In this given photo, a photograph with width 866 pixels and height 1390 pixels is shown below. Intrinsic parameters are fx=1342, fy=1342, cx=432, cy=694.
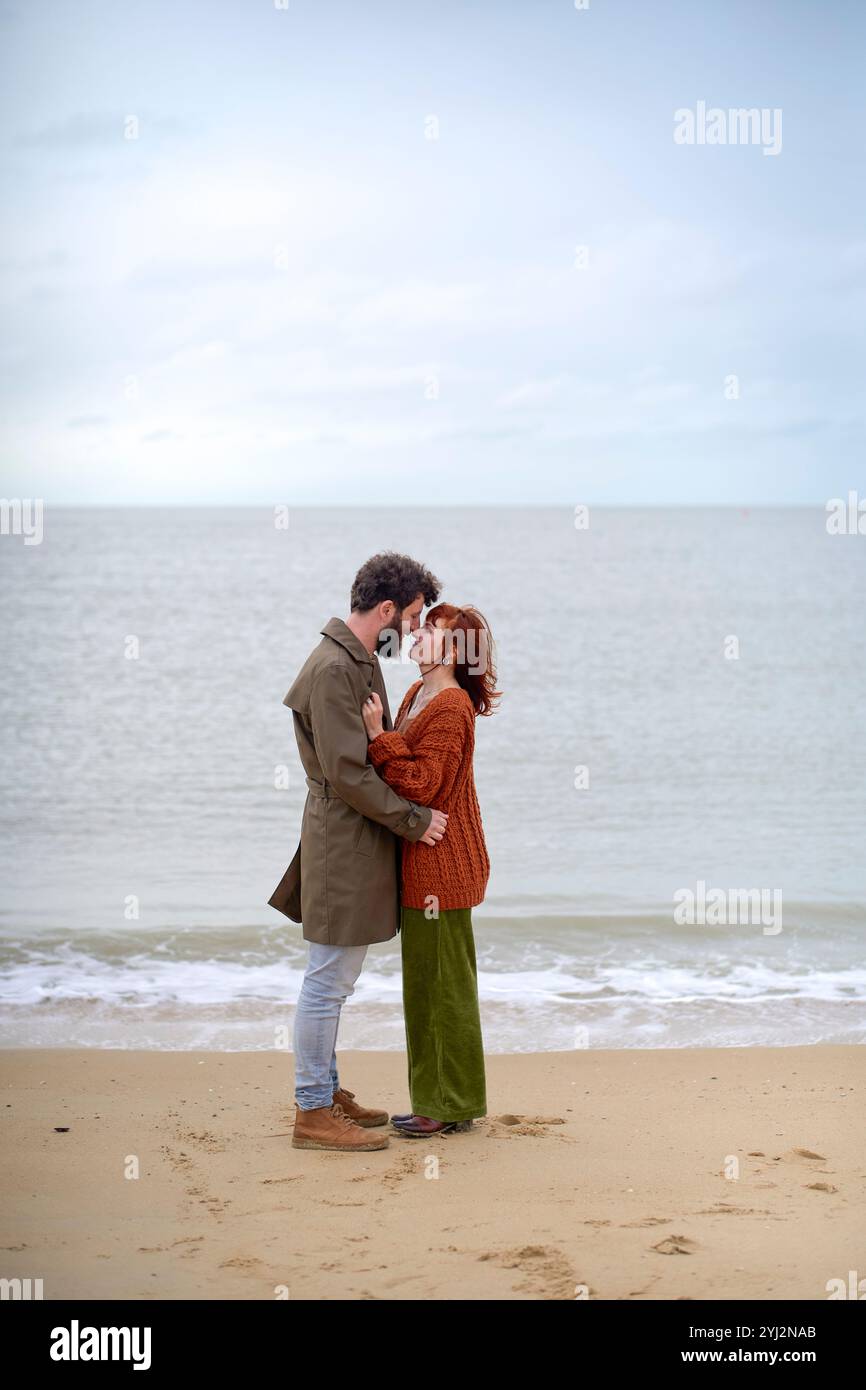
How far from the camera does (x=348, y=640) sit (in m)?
4.21

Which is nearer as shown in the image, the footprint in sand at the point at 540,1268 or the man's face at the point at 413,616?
the footprint in sand at the point at 540,1268

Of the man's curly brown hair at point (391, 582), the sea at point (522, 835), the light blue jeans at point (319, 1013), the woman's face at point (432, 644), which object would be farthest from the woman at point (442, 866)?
the sea at point (522, 835)

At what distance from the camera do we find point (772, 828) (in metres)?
11.5

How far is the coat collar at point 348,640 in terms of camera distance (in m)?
4.21

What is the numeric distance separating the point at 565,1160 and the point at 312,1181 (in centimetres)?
81

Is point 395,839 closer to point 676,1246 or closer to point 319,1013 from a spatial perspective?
point 319,1013

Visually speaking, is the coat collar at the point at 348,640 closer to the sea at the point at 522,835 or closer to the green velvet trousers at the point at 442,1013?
the green velvet trousers at the point at 442,1013

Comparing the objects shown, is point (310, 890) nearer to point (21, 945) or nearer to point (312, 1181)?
point (312, 1181)

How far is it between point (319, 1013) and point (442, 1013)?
1.30 ft

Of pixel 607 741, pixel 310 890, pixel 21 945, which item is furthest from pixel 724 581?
pixel 310 890

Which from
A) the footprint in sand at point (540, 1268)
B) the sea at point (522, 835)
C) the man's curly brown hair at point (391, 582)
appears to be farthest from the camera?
the sea at point (522, 835)

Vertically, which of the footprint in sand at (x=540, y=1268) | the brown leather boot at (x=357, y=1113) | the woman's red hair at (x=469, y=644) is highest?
the woman's red hair at (x=469, y=644)

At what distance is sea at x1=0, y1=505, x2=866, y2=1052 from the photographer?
21.6 feet

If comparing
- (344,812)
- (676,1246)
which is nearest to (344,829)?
(344,812)
